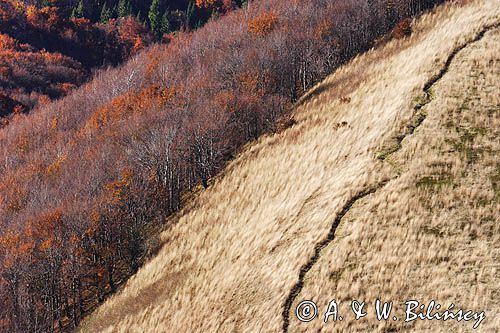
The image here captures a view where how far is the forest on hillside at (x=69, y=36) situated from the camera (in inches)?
4828

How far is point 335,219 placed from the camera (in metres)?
21.1

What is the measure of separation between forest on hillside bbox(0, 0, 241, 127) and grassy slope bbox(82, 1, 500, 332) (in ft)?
323

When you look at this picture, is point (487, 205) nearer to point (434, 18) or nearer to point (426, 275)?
point (426, 275)

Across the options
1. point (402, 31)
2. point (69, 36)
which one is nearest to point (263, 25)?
point (402, 31)

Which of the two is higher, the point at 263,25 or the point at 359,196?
the point at 359,196

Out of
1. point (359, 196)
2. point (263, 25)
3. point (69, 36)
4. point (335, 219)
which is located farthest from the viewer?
point (69, 36)

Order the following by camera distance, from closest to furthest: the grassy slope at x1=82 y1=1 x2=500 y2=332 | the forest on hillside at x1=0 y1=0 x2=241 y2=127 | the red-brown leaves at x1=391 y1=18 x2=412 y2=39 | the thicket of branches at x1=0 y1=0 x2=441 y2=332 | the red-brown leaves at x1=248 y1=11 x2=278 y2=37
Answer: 1. the grassy slope at x1=82 y1=1 x2=500 y2=332
2. the thicket of branches at x1=0 y1=0 x2=441 y2=332
3. the red-brown leaves at x1=391 y1=18 x2=412 y2=39
4. the red-brown leaves at x1=248 y1=11 x2=278 y2=37
5. the forest on hillside at x1=0 y1=0 x2=241 y2=127

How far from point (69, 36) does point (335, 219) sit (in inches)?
5693

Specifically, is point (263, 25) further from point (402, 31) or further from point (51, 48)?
point (51, 48)

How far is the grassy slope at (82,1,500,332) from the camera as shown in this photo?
18031 millimetres

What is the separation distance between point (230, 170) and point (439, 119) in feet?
69.2

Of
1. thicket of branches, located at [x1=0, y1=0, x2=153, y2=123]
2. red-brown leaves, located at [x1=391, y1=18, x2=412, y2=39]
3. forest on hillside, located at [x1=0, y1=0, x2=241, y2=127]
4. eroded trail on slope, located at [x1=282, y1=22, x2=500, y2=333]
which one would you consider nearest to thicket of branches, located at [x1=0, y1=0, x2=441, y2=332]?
red-brown leaves, located at [x1=391, y1=18, x2=412, y2=39]

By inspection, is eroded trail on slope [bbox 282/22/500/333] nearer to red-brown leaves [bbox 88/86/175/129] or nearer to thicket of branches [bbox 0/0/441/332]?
thicket of branches [bbox 0/0/441/332]

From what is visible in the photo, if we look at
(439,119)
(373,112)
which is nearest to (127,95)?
(373,112)
